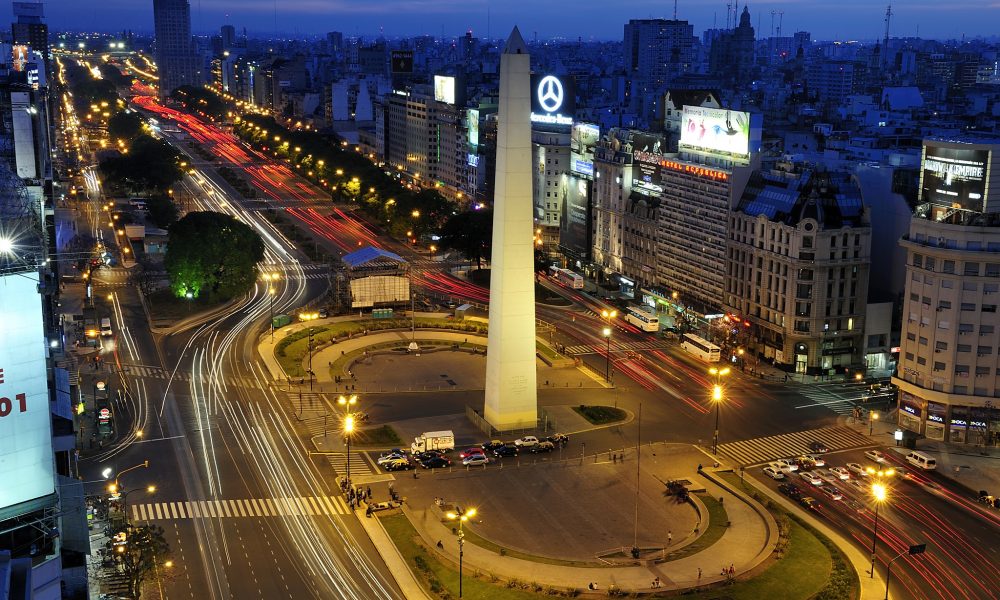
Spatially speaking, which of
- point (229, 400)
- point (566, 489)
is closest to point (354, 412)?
point (229, 400)

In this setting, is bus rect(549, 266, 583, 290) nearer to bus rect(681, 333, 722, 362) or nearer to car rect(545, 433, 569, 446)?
bus rect(681, 333, 722, 362)

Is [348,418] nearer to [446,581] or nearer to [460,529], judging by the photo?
[460,529]

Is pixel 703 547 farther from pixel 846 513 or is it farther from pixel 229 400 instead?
pixel 229 400

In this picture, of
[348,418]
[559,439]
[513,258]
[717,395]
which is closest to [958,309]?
[717,395]

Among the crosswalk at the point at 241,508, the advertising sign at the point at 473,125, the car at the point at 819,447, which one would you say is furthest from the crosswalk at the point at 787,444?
the advertising sign at the point at 473,125

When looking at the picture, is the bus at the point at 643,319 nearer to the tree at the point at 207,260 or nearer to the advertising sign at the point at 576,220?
the advertising sign at the point at 576,220

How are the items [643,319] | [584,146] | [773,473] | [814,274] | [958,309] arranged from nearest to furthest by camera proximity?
[773,473] → [958,309] → [814,274] → [643,319] → [584,146]
